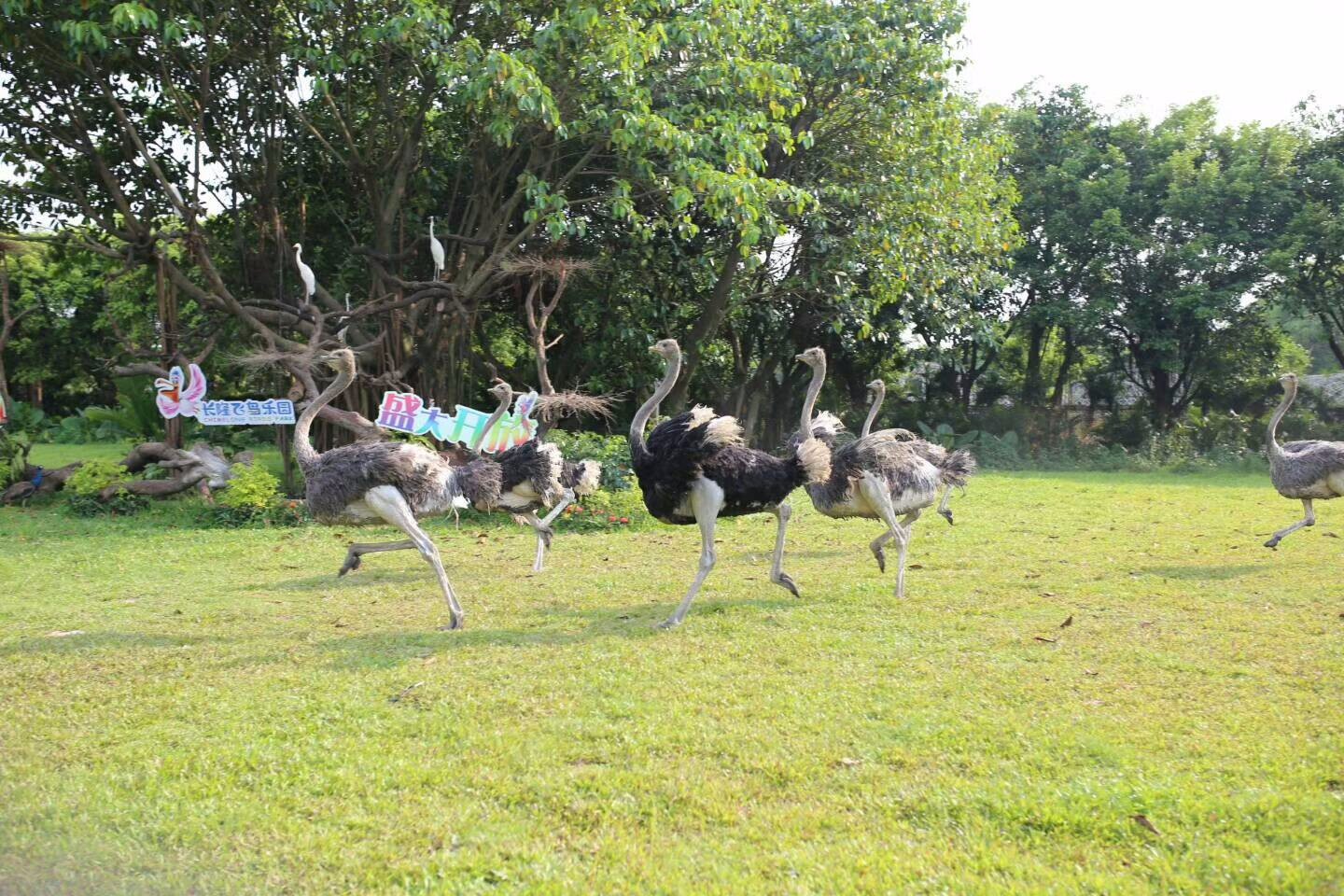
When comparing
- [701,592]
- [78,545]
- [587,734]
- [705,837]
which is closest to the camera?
[705,837]

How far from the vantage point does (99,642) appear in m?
6.73

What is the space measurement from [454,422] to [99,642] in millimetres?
6028

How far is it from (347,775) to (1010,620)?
458 cm

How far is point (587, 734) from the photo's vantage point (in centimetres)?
489

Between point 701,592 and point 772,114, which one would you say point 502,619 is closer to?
point 701,592

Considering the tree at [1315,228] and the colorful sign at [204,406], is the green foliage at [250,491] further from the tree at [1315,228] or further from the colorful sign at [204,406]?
the tree at [1315,228]

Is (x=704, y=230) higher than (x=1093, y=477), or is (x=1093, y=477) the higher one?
(x=704, y=230)

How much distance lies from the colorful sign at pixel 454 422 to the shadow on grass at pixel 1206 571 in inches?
256

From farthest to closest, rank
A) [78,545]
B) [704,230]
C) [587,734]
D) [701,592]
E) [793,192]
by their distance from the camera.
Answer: [704,230], [793,192], [78,545], [701,592], [587,734]

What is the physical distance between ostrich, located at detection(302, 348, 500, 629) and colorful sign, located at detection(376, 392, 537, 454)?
14.6ft

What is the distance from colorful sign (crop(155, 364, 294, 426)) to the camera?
12547 millimetres

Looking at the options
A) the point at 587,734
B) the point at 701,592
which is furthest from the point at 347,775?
the point at 701,592

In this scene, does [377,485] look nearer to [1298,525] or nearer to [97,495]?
[97,495]

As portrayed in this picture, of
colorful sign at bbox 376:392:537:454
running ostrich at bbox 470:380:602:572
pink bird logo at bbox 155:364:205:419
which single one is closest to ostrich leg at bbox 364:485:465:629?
running ostrich at bbox 470:380:602:572
